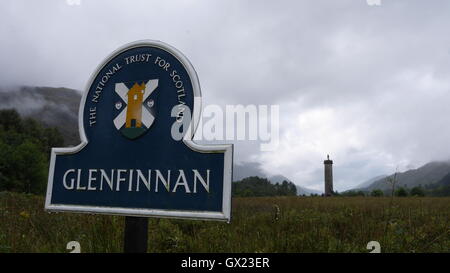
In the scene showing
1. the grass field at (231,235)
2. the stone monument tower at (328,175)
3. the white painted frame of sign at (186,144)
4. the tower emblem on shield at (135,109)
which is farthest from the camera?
the stone monument tower at (328,175)

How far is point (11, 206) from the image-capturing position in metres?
8.45

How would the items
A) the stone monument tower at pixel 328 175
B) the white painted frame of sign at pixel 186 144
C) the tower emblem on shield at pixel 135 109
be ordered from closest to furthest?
1. the white painted frame of sign at pixel 186 144
2. the tower emblem on shield at pixel 135 109
3. the stone monument tower at pixel 328 175

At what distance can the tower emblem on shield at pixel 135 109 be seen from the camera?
112 inches

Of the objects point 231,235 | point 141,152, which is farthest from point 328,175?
point 141,152

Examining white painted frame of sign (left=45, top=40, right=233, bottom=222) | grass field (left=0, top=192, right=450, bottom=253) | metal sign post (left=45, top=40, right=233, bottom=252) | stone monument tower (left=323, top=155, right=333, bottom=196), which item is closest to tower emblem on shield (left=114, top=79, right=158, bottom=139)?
metal sign post (left=45, top=40, right=233, bottom=252)

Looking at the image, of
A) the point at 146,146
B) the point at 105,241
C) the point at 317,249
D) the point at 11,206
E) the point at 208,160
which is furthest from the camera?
the point at 11,206

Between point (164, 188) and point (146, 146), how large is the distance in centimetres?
38

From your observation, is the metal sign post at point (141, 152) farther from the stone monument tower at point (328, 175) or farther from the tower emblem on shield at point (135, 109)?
the stone monument tower at point (328, 175)

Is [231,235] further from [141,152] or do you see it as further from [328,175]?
[328,175]

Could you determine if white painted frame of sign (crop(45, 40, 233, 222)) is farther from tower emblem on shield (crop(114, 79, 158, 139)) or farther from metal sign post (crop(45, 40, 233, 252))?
tower emblem on shield (crop(114, 79, 158, 139))

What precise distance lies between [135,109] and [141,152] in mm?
354

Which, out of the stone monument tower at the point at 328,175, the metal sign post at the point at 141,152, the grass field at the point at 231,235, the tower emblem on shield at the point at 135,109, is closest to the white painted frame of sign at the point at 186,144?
the metal sign post at the point at 141,152
